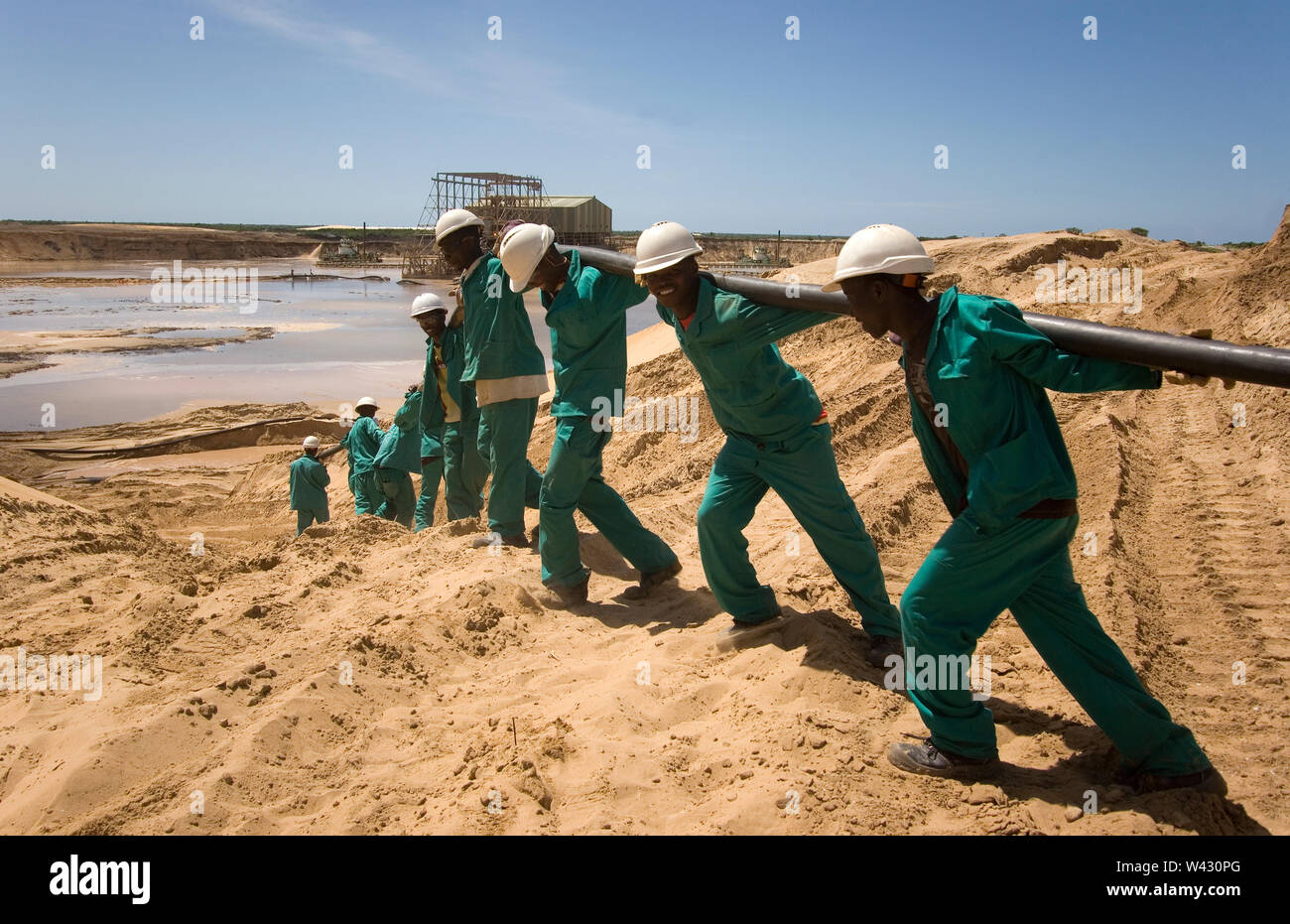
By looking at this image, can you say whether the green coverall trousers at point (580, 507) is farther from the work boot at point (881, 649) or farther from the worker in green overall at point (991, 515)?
the worker in green overall at point (991, 515)

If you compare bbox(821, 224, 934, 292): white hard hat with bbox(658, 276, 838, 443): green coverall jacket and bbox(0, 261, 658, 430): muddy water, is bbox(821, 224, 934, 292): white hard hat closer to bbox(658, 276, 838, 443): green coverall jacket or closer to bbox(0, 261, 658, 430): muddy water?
bbox(658, 276, 838, 443): green coverall jacket

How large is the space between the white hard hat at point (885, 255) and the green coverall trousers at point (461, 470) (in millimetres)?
4519

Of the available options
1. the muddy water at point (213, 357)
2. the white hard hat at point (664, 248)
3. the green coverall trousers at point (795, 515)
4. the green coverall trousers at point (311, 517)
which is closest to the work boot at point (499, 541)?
the green coverall trousers at point (795, 515)

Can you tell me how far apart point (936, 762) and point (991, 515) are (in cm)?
87

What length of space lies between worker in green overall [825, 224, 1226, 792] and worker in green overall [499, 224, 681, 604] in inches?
82.1

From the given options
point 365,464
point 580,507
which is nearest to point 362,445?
point 365,464

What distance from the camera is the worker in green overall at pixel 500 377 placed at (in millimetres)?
5891

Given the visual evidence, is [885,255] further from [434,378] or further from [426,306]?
[426,306]

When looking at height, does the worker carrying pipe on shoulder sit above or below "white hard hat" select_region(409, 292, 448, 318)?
below

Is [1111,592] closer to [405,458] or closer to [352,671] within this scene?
[352,671]

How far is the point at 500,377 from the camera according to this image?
19.3ft

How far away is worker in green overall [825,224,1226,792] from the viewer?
2742 mm

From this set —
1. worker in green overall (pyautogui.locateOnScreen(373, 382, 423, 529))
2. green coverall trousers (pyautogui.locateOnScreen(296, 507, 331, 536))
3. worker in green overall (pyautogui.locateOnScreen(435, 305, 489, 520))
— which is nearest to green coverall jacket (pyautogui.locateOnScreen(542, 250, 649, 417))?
worker in green overall (pyautogui.locateOnScreen(435, 305, 489, 520))

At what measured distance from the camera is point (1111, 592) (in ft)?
15.0
